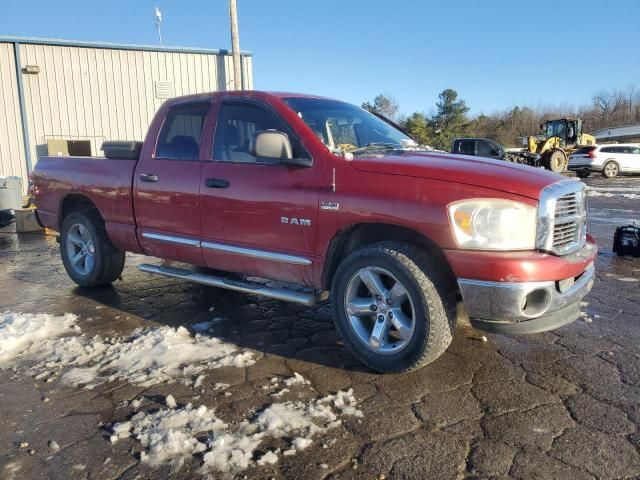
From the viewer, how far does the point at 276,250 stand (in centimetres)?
384

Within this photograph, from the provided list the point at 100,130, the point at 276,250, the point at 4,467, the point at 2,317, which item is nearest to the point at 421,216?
the point at 276,250

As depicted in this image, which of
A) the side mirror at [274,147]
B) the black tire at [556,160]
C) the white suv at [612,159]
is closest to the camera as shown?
the side mirror at [274,147]

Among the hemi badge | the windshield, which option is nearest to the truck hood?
the hemi badge

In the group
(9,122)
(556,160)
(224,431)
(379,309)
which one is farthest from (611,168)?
(224,431)

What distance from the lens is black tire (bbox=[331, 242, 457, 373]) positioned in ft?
10.2

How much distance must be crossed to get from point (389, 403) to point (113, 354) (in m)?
2.03

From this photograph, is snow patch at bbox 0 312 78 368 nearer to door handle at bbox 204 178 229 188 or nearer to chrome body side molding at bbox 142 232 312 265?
chrome body side molding at bbox 142 232 312 265

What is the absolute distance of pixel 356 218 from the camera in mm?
3363

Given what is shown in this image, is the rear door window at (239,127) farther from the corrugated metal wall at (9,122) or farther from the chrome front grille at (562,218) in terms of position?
the corrugated metal wall at (9,122)

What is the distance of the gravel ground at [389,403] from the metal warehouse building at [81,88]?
1310 centimetres

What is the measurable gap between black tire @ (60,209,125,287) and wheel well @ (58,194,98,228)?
63 mm

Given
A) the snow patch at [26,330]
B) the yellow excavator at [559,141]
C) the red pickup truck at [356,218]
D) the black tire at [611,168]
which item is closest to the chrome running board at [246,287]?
the red pickup truck at [356,218]

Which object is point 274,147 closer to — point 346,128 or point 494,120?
point 346,128

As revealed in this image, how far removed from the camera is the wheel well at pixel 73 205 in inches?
Result: 218
